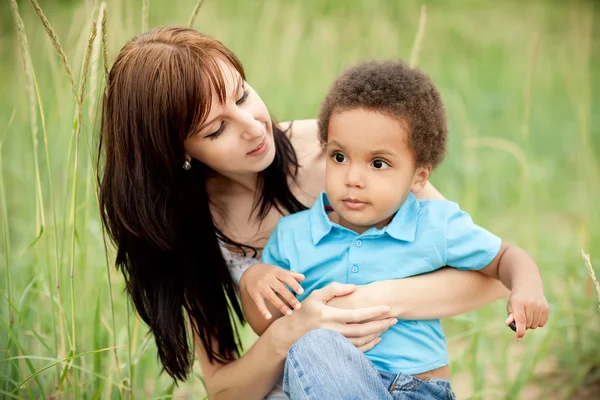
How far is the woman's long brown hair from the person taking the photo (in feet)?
5.83

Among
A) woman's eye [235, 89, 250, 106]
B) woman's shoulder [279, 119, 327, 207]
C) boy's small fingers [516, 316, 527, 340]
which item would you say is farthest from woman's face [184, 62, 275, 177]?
boy's small fingers [516, 316, 527, 340]

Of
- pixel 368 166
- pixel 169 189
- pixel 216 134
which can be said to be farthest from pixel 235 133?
pixel 368 166

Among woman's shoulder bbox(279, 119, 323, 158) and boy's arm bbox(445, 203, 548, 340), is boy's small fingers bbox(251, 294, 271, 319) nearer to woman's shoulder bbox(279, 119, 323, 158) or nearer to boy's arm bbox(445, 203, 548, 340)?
boy's arm bbox(445, 203, 548, 340)

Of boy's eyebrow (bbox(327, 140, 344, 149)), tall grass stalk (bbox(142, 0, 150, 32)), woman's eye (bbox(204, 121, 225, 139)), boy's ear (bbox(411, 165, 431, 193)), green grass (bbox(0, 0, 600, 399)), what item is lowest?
green grass (bbox(0, 0, 600, 399))

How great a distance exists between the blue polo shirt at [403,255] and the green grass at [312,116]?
540 millimetres

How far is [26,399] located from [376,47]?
116 inches

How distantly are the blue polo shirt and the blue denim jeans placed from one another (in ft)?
0.17

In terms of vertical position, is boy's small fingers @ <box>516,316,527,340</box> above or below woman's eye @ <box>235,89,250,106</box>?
below

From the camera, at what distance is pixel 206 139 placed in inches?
72.3

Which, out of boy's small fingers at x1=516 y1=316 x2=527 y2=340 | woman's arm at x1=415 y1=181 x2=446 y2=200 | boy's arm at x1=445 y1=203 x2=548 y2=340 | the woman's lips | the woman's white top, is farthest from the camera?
the woman's white top

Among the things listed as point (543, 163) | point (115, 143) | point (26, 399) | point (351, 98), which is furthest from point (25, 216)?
point (543, 163)

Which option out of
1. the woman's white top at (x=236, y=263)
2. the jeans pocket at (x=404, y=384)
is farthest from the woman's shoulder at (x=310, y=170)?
the jeans pocket at (x=404, y=384)

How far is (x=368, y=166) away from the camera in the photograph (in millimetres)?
1718

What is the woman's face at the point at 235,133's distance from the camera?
5.92 ft
